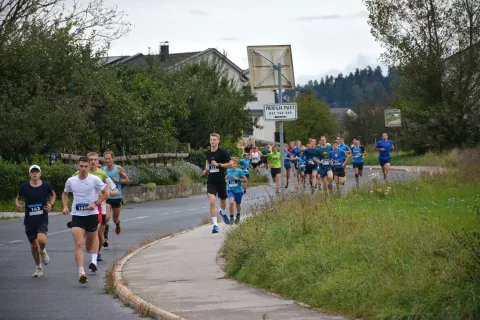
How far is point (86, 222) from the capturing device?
1322cm

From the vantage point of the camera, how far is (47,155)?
32.8 meters

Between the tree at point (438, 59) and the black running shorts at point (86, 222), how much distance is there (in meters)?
44.3

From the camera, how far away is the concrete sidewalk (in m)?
9.63

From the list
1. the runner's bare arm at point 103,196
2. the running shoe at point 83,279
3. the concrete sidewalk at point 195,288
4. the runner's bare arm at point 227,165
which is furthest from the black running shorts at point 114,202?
the running shoe at point 83,279

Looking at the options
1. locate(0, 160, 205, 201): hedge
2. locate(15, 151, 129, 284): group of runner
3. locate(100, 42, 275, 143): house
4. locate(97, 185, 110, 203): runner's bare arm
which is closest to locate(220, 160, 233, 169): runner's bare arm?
locate(15, 151, 129, 284): group of runner

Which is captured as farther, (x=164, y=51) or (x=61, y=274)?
(x=164, y=51)

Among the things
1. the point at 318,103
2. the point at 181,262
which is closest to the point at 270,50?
the point at 181,262

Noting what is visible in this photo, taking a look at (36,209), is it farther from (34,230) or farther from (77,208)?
(77,208)

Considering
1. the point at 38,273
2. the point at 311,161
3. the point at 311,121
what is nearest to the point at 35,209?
the point at 38,273

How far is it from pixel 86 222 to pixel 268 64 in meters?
6.52

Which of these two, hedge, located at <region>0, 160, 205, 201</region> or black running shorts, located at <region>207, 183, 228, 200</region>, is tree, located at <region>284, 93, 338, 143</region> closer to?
hedge, located at <region>0, 160, 205, 201</region>

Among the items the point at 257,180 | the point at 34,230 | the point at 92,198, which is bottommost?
the point at 257,180

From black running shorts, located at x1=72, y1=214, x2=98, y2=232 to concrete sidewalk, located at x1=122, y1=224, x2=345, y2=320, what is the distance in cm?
80

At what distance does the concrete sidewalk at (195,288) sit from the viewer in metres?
9.63
